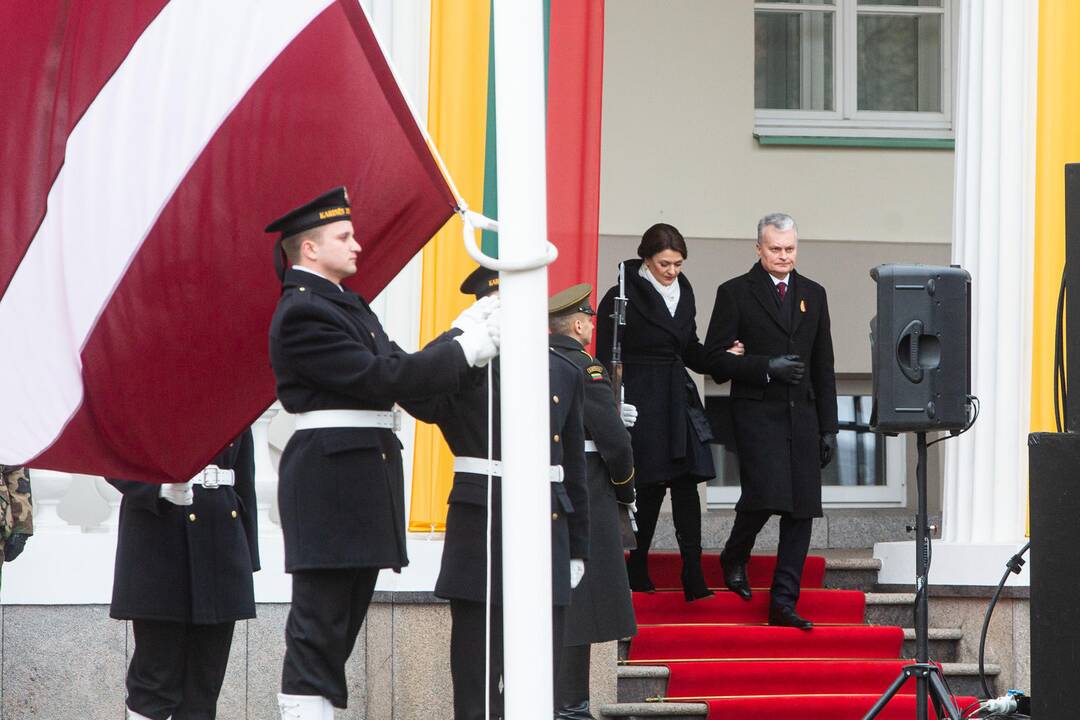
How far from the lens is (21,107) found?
448 cm

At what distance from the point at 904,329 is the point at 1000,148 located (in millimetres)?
2457

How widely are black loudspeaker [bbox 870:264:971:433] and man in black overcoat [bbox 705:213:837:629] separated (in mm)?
1735

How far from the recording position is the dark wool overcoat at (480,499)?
5.37 metres

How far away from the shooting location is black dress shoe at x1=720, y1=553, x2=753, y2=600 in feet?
27.4

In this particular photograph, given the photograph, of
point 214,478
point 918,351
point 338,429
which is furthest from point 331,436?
point 918,351

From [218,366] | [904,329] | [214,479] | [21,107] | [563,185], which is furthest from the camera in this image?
[563,185]

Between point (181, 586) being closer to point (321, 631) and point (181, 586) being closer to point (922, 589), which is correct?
point (321, 631)

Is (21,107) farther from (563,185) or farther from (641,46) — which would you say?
(641,46)

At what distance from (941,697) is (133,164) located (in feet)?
10.6

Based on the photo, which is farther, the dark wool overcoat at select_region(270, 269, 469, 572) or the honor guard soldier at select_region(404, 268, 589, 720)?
the honor guard soldier at select_region(404, 268, 589, 720)

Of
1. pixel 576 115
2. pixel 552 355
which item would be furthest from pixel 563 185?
pixel 552 355

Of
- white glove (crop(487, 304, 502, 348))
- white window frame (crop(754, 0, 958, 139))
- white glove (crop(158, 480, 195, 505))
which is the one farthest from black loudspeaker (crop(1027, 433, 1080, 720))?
white window frame (crop(754, 0, 958, 139))

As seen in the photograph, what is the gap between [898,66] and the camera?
11.4 m

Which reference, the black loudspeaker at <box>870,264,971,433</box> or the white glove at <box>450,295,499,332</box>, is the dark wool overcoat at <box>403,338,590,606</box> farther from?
the black loudspeaker at <box>870,264,971,433</box>
